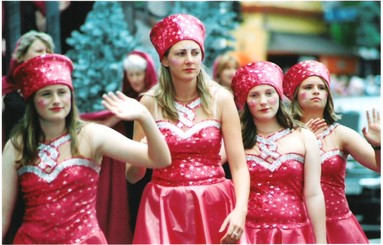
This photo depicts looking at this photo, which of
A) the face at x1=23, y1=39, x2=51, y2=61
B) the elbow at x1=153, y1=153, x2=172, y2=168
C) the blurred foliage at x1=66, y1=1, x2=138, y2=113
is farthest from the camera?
the blurred foliage at x1=66, y1=1, x2=138, y2=113

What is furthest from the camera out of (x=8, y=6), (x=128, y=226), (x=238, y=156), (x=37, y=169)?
(x=8, y=6)

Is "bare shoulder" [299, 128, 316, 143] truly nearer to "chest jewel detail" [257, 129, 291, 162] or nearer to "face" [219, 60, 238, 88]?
"chest jewel detail" [257, 129, 291, 162]

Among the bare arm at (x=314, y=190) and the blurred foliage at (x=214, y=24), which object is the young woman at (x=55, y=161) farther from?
the blurred foliage at (x=214, y=24)

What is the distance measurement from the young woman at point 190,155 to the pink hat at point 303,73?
0.70 m

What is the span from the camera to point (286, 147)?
4.90m

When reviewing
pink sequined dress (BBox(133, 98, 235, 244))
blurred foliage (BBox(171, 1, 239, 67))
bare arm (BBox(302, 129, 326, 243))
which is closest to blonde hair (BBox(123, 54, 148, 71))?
blurred foliage (BBox(171, 1, 239, 67))

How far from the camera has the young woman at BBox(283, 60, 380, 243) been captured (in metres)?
5.25

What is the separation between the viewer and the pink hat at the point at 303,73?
17.4 feet

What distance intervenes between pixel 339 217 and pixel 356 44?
1656cm

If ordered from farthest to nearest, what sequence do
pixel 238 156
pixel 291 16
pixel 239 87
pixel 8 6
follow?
pixel 291 16
pixel 8 6
pixel 239 87
pixel 238 156

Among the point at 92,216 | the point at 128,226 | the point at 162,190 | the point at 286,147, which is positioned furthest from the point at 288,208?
the point at 128,226

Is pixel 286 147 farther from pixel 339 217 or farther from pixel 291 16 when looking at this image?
pixel 291 16

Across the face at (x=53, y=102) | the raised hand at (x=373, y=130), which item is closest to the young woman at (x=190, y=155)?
the face at (x=53, y=102)

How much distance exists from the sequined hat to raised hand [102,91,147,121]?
1.37ft
